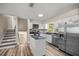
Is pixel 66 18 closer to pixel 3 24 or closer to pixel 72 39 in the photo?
pixel 72 39

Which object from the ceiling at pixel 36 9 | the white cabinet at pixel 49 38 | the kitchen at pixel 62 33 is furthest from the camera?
the white cabinet at pixel 49 38

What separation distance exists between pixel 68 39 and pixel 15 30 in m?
1.43

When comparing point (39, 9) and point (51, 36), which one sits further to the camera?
point (51, 36)

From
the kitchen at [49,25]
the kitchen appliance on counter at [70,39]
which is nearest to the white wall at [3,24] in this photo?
the kitchen at [49,25]

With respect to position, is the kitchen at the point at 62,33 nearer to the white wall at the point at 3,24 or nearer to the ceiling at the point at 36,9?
the ceiling at the point at 36,9

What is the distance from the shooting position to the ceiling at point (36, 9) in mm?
1737

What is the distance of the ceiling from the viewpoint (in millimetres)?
1737

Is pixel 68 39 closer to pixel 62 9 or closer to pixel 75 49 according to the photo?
pixel 75 49

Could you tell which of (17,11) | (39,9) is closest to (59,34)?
(39,9)

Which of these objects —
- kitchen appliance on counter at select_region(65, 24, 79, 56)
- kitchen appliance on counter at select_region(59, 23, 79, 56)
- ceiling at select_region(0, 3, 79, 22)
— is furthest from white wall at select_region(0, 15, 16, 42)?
kitchen appliance on counter at select_region(65, 24, 79, 56)

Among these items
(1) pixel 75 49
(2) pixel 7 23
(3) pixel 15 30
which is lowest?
(1) pixel 75 49

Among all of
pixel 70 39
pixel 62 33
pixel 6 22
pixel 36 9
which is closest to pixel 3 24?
pixel 6 22

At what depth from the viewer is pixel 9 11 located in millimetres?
1868

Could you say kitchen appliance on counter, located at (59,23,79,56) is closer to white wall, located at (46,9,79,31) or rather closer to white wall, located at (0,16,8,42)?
white wall, located at (46,9,79,31)
